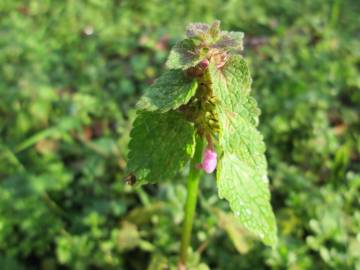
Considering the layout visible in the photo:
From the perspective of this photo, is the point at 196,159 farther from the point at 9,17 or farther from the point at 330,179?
the point at 9,17

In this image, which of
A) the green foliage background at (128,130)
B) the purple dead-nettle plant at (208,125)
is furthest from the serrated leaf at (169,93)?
the green foliage background at (128,130)

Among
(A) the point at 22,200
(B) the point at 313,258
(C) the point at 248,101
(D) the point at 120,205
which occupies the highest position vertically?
(C) the point at 248,101

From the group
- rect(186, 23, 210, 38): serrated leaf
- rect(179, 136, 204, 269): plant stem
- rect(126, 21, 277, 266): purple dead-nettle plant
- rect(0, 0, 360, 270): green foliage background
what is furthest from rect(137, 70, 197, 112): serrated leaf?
rect(0, 0, 360, 270): green foliage background

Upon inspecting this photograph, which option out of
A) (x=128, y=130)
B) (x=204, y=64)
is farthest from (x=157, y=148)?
(x=128, y=130)

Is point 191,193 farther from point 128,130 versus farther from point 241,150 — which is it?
point 128,130

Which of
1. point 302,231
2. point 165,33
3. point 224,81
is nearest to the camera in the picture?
point 224,81

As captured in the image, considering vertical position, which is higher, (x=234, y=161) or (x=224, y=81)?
(x=224, y=81)

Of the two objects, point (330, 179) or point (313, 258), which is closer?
point (313, 258)

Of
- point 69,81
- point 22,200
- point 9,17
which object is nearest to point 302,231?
point 22,200
